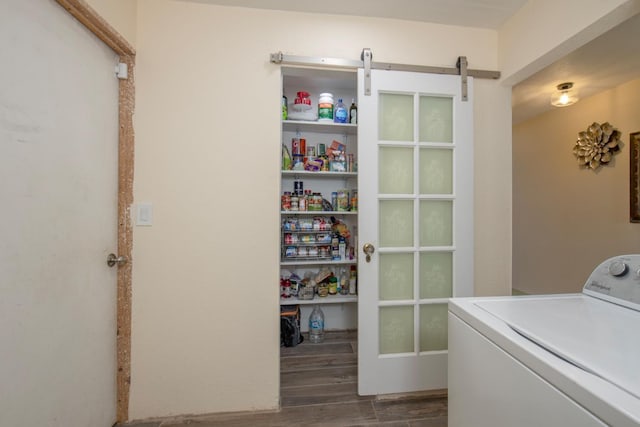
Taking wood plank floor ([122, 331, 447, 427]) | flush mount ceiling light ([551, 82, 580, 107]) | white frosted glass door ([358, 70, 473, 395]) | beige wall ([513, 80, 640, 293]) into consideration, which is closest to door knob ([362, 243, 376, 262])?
white frosted glass door ([358, 70, 473, 395])

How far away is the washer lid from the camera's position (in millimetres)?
561

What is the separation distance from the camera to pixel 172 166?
1.39 metres

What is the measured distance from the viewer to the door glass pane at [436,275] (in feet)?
5.17

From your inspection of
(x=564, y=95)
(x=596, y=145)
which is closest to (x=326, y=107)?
(x=564, y=95)

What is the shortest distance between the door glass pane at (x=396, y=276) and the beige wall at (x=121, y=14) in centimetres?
184

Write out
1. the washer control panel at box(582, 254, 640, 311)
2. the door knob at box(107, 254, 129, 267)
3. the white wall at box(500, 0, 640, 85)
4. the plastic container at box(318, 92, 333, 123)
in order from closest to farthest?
the washer control panel at box(582, 254, 640, 311)
the white wall at box(500, 0, 640, 85)
the door knob at box(107, 254, 129, 267)
the plastic container at box(318, 92, 333, 123)

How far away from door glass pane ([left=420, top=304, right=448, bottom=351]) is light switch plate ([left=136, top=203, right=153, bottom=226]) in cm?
169

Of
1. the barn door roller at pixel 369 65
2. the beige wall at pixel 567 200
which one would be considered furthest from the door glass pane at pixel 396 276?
the beige wall at pixel 567 200

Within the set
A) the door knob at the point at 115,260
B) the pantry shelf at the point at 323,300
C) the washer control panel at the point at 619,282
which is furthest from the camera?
the pantry shelf at the point at 323,300

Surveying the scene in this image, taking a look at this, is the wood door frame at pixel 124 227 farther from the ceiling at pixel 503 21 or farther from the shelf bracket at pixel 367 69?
the shelf bracket at pixel 367 69

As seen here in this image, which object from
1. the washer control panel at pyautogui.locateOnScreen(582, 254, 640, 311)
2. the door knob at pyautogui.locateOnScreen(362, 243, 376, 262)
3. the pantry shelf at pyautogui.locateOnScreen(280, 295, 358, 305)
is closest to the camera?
the washer control panel at pyautogui.locateOnScreen(582, 254, 640, 311)

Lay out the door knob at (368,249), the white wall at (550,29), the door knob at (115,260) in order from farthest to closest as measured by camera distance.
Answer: the door knob at (368,249)
the door knob at (115,260)
the white wall at (550,29)

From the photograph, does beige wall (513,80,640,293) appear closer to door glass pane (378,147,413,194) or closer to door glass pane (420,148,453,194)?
door glass pane (420,148,453,194)

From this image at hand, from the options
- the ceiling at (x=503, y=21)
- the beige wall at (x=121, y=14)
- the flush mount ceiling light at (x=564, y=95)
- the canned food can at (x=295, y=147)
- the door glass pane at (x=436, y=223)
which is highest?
the ceiling at (x=503, y=21)
